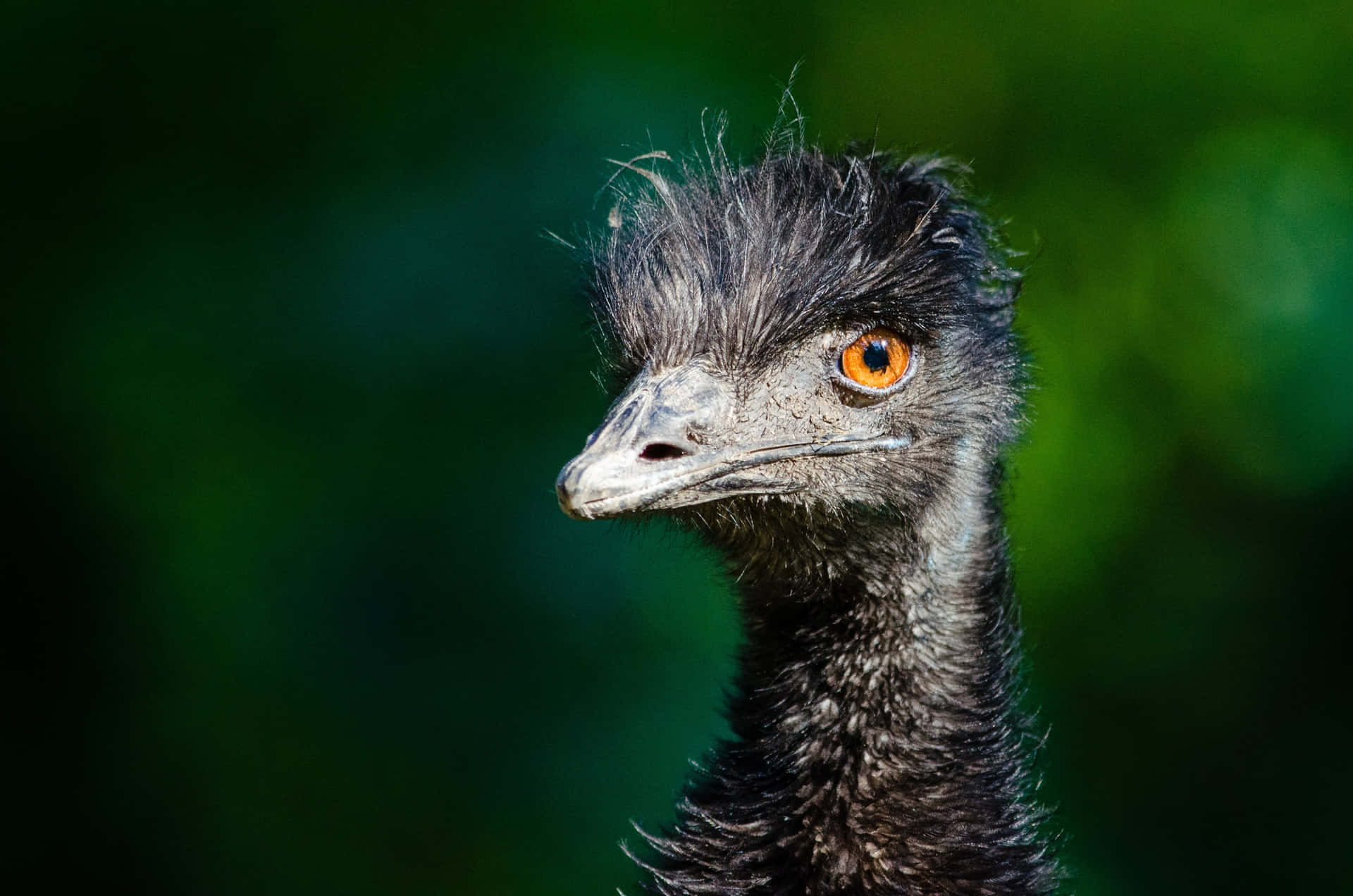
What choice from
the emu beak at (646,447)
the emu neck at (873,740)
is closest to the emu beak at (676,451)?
the emu beak at (646,447)

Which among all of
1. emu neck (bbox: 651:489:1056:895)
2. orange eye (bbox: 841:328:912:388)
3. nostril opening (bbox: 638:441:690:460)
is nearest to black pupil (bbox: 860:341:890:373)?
orange eye (bbox: 841:328:912:388)

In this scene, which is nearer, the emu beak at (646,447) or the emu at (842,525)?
the emu beak at (646,447)

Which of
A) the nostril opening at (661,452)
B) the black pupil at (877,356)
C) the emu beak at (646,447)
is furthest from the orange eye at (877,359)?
the nostril opening at (661,452)

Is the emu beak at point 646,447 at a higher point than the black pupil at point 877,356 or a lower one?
lower

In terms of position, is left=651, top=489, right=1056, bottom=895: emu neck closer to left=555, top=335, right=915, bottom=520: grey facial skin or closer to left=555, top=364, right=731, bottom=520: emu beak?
left=555, top=335, right=915, bottom=520: grey facial skin

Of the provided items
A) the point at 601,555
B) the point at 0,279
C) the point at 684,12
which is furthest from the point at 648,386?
the point at 0,279

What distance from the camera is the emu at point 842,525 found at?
73.1 inches

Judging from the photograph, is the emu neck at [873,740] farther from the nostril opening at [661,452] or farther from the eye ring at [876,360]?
the nostril opening at [661,452]

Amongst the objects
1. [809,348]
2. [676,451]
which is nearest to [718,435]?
[676,451]

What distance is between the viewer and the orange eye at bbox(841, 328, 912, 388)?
1.92 metres

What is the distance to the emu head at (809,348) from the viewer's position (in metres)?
1.84

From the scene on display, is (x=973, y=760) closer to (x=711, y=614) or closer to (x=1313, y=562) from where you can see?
(x=711, y=614)

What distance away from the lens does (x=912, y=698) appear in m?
1.93

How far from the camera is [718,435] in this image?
181 centimetres
